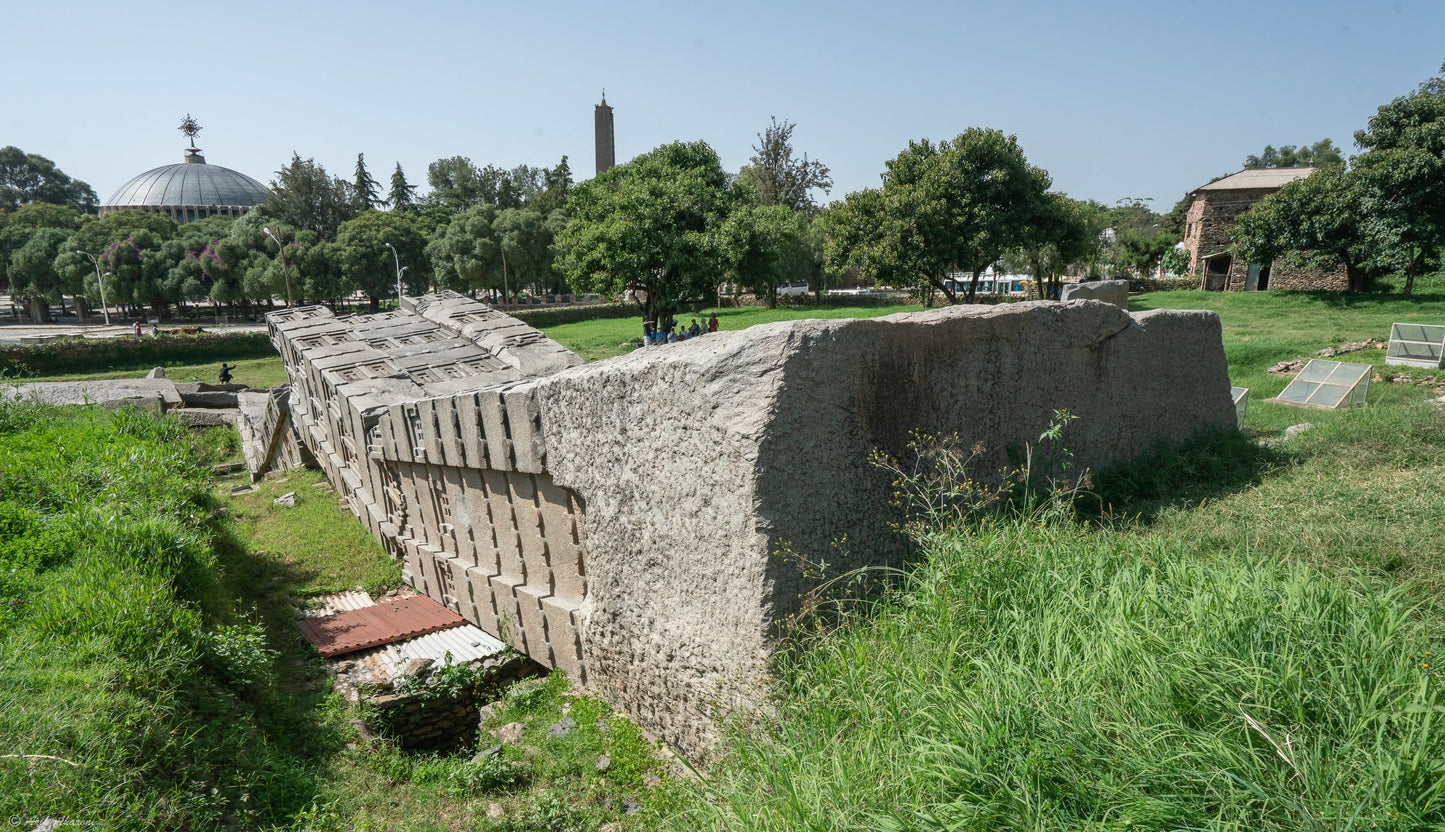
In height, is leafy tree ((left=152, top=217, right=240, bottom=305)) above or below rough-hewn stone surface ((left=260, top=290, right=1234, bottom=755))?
above

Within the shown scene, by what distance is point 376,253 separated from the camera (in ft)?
135

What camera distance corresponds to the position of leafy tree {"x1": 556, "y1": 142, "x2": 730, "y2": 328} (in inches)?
923

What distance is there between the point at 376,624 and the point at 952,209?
20823mm

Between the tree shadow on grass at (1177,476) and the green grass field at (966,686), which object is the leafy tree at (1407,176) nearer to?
the green grass field at (966,686)

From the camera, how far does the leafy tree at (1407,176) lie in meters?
19.3

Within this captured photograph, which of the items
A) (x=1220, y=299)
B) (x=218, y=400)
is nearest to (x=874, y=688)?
(x=218, y=400)

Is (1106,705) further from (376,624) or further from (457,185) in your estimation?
(457,185)

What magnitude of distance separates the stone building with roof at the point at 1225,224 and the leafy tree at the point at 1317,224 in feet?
17.6

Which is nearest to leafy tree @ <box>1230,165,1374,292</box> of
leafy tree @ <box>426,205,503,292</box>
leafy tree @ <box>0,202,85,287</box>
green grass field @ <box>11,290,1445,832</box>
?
green grass field @ <box>11,290,1445,832</box>

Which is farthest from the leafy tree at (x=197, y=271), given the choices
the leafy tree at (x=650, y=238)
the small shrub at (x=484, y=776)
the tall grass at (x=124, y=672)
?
the small shrub at (x=484, y=776)

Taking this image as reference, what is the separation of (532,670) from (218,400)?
17751mm

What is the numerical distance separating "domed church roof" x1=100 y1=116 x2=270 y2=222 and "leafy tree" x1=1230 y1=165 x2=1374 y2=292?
72282mm

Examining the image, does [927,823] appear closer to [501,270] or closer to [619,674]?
[619,674]

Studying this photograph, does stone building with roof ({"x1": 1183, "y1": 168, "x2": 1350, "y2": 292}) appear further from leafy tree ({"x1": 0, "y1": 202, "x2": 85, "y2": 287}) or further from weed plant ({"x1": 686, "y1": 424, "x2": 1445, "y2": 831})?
leafy tree ({"x1": 0, "y1": 202, "x2": 85, "y2": 287})
